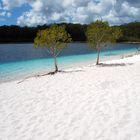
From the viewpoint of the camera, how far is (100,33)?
2662 centimetres

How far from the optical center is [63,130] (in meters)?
6.89

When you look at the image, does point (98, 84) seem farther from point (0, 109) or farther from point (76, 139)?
point (76, 139)

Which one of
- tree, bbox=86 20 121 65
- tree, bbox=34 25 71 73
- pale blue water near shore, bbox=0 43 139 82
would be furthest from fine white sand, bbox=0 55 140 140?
tree, bbox=86 20 121 65

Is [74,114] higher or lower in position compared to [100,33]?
lower

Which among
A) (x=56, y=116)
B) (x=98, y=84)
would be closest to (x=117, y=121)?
(x=56, y=116)

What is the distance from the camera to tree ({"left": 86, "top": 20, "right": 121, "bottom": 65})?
26269 mm

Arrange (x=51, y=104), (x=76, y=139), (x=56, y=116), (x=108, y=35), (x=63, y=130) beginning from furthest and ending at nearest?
1. (x=108, y=35)
2. (x=51, y=104)
3. (x=56, y=116)
4. (x=63, y=130)
5. (x=76, y=139)

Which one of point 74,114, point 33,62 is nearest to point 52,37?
point 74,114

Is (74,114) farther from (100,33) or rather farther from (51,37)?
(100,33)

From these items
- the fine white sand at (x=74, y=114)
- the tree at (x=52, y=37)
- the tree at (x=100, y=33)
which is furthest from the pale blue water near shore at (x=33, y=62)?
the fine white sand at (x=74, y=114)

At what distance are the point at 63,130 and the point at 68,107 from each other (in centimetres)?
213

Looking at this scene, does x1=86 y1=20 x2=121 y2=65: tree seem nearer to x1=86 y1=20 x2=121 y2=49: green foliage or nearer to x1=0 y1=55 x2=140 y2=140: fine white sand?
x1=86 y1=20 x2=121 y2=49: green foliage

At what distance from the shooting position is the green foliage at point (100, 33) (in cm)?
2627

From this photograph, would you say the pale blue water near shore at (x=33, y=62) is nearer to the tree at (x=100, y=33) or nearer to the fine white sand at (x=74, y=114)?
the tree at (x=100, y=33)
